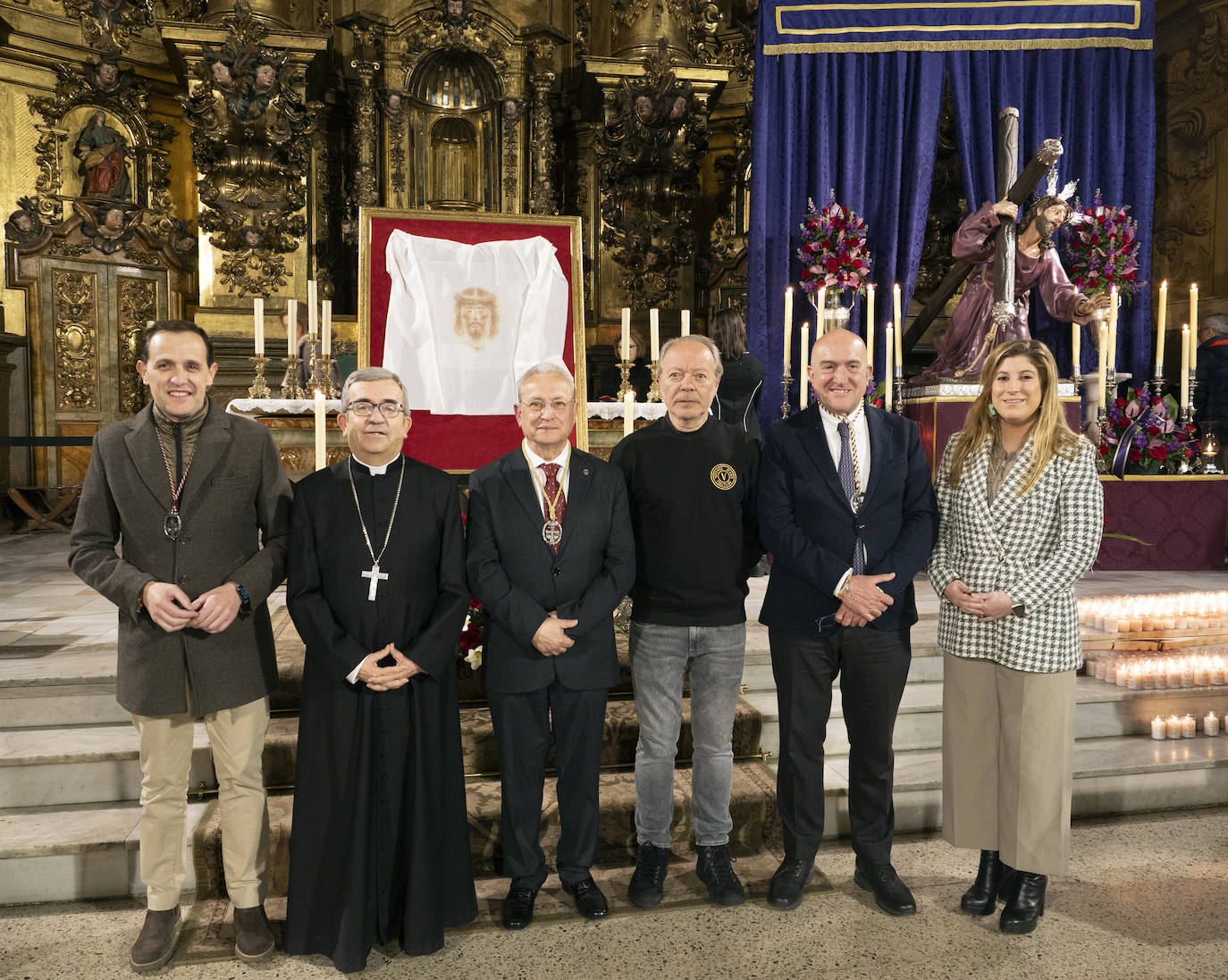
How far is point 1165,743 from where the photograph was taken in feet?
12.7

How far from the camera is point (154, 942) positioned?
8.32 feet

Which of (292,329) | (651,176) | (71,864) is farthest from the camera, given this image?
(651,176)

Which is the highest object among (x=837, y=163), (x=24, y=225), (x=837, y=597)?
(x=837, y=163)

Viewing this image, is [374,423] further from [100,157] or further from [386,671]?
[100,157]

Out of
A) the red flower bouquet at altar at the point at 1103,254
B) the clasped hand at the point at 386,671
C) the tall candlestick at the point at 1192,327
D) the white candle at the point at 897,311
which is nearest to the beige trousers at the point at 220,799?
the clasped hand at the point at 386,671

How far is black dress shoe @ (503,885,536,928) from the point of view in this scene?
2.72m

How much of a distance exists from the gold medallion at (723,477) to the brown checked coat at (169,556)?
4.21 ft

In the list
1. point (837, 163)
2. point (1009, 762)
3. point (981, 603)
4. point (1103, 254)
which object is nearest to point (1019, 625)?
point (981, 603)

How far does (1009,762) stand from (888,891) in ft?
1.76

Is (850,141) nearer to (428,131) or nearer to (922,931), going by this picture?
(428,131)

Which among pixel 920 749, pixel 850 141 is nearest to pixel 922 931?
pixel 920 749

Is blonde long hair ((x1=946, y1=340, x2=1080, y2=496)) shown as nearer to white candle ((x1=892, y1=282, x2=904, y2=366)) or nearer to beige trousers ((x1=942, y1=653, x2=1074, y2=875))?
beige trousers ((x1=942, y1=653, x2=1074, y2=875))

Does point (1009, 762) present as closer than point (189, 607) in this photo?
No

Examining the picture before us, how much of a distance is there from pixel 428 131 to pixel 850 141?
4.33 metres
